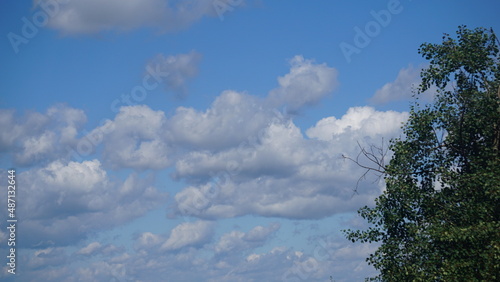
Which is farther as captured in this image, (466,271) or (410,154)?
(410,154)

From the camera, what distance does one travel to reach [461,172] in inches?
1355

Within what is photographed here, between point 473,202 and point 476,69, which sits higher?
point 476,69

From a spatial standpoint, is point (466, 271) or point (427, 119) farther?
point (427, 119)

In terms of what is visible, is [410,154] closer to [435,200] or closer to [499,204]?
[435,200]

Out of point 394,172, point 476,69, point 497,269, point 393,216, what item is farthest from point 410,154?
point 497,269

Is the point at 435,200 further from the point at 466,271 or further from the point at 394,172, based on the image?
the point at 466,271

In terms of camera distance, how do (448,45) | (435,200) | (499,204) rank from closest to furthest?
(499,204) → (435,200) → (448,45)

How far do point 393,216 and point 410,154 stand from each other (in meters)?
3.98

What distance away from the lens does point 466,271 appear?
30.0 metres

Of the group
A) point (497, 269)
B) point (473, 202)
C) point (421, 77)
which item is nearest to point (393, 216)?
point (473, 202)

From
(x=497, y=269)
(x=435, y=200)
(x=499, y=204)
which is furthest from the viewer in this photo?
(x=435, y=200)

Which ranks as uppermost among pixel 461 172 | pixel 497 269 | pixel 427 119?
pixel 427 119

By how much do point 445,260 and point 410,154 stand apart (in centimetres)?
714

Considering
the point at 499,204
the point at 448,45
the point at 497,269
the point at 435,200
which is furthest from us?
the point at 448,45
